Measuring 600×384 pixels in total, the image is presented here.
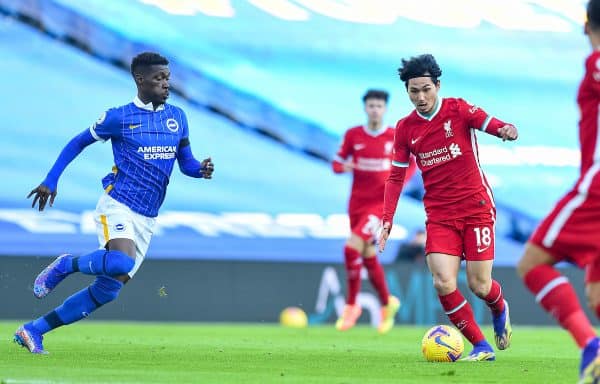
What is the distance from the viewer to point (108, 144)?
15.8 meters

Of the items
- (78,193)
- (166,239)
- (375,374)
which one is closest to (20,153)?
(78,193)

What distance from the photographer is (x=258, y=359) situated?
348 inches

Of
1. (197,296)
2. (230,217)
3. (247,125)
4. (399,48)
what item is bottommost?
(197,296)

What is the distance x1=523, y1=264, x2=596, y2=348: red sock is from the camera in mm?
5922

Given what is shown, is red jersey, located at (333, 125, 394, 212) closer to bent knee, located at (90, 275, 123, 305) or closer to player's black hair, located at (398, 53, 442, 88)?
player's black hair, located at (398, 53, 442, 88)

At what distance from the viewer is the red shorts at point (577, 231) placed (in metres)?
5.84

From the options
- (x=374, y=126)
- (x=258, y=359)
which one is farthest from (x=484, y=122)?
(x=374, y=126)

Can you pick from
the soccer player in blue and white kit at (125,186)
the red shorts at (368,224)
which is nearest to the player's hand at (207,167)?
the soccer player in blue and white kit at (125,186)

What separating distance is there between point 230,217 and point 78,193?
1.99m

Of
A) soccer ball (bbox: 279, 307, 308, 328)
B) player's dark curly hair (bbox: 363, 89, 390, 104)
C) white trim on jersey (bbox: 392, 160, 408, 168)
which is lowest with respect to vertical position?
soccer ball (bbox: 279, 307, 308, 328)

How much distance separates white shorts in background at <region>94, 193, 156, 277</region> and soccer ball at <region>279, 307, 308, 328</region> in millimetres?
6982

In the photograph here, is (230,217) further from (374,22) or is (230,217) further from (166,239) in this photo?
(374,22)

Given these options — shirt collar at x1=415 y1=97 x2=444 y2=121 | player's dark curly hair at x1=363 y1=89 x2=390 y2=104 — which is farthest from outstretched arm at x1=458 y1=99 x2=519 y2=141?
player's dark curly hair at x1=363 y1=89 x2=390 y2=104

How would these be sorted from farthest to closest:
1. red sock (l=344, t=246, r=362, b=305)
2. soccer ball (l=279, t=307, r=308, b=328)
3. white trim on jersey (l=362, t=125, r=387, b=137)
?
soccer ball (l=279, t=307, r=308, b=328)
white trim on jersey (l=362, t=125, r=387, b=137)
red sock (l=344, t=246, r=362, b=305)
